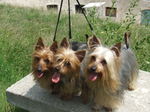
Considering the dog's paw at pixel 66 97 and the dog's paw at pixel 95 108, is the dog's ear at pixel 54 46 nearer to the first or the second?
the dog's paw at pixel 66 97

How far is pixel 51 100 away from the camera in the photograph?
4191 mm

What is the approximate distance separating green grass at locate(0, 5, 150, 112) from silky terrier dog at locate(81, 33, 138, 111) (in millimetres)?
1547

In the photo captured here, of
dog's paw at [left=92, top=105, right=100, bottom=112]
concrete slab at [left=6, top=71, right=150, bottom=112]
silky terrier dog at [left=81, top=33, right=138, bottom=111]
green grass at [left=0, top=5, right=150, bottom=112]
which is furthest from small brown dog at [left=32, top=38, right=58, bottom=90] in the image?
green grass at [left=0, top=5, right=150, bottom=112]

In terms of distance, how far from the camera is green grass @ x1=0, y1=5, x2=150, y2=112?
5.61 meters

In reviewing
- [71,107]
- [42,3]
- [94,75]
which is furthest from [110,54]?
[42,3]

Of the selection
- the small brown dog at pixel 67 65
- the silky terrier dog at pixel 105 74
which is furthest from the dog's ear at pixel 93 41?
the small brown dog at pixel 67 65

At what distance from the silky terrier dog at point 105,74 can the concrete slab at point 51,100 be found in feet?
0.66

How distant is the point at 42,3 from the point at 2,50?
14.6 metres

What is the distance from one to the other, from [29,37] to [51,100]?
304 cm

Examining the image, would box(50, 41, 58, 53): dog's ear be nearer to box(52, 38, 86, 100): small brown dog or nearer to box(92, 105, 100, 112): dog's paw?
box(52, 38, 86, 100): small brown dog

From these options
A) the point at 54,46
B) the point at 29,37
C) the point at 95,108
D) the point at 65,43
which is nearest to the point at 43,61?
the point at 54,46

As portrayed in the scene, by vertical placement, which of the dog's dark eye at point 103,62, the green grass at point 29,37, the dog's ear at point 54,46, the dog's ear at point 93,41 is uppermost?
the dog's ear at point 93,41

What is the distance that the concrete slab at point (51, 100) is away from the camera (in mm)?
4082

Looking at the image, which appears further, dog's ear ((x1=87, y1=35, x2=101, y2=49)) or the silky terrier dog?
dog's ear ((x1=87, y1=35, x2=101, y2=49))
